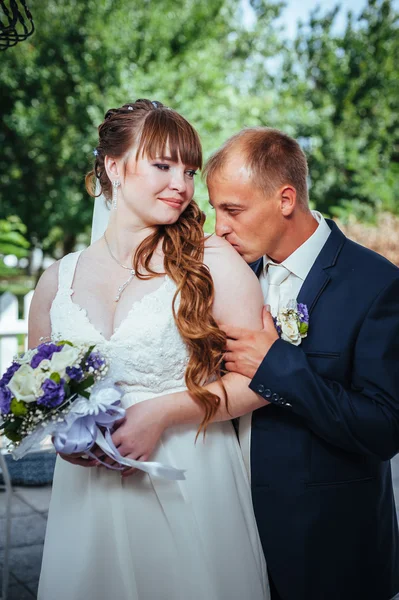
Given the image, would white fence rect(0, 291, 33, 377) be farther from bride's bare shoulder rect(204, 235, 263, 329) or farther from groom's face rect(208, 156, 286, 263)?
bride's bare shoulder rect(204, 235, 263, 329)

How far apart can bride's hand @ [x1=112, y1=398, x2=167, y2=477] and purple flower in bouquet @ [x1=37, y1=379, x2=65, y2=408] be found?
292mm

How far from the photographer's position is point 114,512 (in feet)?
7.34

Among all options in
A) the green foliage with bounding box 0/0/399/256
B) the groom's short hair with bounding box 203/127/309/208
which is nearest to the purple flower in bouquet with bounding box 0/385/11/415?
the groom's short hair with bounding box 203/127/309/208

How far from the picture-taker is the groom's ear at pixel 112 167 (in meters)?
2.44

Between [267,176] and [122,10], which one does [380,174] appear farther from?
[267,176]

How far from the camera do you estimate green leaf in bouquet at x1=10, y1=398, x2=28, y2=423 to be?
1922mm

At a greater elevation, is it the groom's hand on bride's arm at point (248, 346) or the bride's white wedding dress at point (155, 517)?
the groom's hand on bride's arm at point (248, 346)

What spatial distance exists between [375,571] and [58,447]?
1.23 metres

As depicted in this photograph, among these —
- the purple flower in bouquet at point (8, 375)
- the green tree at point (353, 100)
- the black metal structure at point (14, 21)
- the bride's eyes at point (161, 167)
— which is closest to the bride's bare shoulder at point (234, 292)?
the bride's eyes at point (161, 167)

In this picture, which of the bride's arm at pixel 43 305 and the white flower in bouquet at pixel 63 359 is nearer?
the white flower in bouquet at pixel 63 359

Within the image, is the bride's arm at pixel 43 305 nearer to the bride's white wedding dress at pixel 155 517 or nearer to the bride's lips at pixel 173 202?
the bride's white wedding dress at pixel 155 517

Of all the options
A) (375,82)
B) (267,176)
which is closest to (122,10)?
(375,82)

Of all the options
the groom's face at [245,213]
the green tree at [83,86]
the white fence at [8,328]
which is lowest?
the white fence at [8,328]

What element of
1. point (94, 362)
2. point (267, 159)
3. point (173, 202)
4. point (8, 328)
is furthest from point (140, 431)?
point (8, 328)
